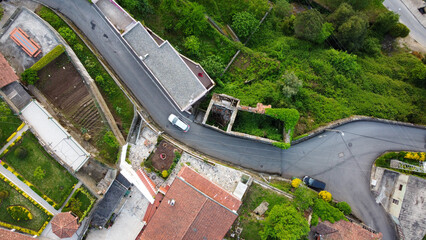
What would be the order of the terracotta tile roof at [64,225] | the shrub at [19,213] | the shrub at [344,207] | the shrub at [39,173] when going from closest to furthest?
the terracotta tile roof at [64,225] → the shrub at [19,213] → the shrub at [39,173] → the shrub at [344,207]

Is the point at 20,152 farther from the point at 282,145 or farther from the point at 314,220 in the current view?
the point at 314,220

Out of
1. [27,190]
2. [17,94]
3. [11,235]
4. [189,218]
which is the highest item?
[189,218]

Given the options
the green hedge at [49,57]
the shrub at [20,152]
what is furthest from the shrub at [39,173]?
the green hedge at [49,57]

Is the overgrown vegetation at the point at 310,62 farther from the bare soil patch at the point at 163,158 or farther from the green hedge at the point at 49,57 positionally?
the green hedge at the point at 49,57

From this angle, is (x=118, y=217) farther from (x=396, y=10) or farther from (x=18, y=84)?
(x=396, y=10)

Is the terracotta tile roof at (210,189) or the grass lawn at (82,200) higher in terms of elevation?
the terracotta tile roof at (210,189)

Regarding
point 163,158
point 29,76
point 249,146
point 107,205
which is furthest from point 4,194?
point 249,146
